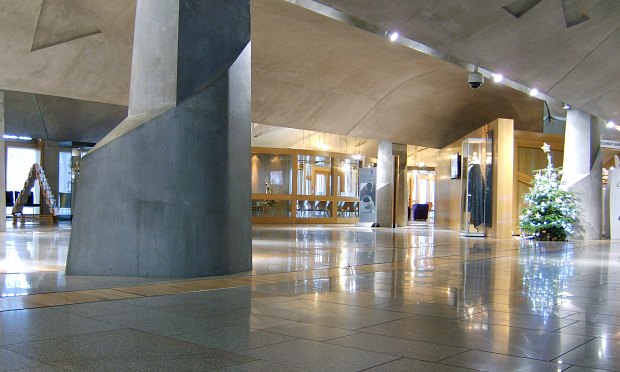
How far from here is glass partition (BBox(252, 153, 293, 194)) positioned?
94.1ft

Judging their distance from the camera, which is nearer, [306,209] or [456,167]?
[456,167]

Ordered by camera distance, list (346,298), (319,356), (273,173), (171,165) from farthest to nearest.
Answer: (273,173)
(171,165)
(346,298)
(319,356)

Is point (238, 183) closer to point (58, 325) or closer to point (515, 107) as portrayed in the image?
point (58, 325)

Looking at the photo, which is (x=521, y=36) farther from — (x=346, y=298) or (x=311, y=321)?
(x=311, y=321)

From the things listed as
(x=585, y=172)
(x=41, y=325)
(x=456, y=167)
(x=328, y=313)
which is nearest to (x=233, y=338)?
(x=328, y=313)

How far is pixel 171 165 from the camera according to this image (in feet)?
21.1

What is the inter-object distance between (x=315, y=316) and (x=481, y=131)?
17400 millimetres

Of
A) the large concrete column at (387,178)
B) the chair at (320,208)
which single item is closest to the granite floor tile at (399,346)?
the large concrete column at (387,178)

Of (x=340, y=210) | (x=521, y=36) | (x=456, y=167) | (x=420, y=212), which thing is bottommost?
(x=420, y=212)

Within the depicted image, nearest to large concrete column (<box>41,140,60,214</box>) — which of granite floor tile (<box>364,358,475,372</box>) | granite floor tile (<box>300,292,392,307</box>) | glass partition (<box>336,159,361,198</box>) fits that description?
glass partition (<box>336,159,361,198</box>)

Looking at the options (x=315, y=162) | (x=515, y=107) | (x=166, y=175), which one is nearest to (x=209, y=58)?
(x=166, y=175)

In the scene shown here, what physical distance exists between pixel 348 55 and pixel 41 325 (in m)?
14.5

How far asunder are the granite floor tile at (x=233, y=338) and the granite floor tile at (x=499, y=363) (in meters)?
1.01

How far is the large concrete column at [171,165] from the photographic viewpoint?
20.8ft
